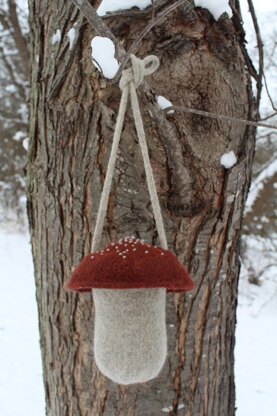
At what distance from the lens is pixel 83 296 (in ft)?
4.40

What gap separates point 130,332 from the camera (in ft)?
3.21

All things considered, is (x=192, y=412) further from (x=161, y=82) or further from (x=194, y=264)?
(x=161, y=82)

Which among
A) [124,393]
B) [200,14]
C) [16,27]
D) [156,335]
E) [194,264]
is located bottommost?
[124,393]

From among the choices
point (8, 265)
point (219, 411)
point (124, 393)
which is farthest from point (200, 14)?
point (8, 265)

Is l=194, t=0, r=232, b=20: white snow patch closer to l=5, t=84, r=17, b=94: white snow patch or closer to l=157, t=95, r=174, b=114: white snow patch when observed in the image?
l=157, t=95, r=174, b=114: white snow patch

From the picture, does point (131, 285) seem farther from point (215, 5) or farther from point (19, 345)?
point (19, 345)

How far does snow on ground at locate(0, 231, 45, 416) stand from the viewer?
340cm

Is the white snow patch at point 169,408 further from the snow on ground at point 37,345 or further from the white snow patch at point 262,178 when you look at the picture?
the white snow patch at point 262,178

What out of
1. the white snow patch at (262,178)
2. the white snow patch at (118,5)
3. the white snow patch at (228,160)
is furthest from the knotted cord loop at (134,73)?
the white snow patch at (262,178)

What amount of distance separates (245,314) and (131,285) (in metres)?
5.11

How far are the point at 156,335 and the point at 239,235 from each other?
1.74 feet

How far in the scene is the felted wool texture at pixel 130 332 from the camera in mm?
978

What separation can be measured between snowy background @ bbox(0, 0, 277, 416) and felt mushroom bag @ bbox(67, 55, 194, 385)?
454 millimetres

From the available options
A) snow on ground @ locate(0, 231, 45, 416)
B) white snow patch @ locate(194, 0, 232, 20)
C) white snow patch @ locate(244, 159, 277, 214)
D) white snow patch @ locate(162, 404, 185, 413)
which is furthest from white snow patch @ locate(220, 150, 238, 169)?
white snow patch @ locate(244, 159, 277, 214)
